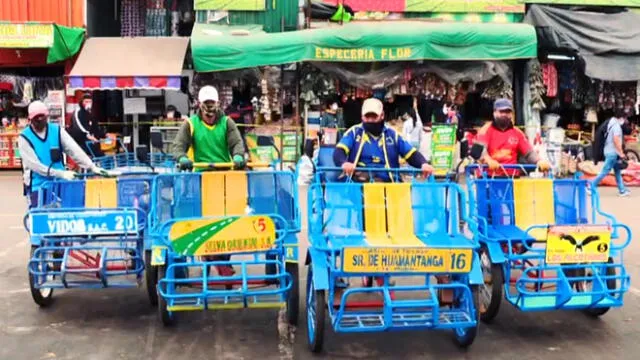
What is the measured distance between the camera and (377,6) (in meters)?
17.1

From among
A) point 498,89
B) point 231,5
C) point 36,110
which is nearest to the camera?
point 36,110

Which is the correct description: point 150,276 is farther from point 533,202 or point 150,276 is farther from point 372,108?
point 533,202

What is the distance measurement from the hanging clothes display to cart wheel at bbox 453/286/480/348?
15.8m

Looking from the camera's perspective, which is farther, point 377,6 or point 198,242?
point 377,6

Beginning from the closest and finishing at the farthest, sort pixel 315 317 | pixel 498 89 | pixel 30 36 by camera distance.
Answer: pixel 315 317 < pixel 498 89 < pixel 30 36

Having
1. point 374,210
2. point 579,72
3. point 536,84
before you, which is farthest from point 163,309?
point 579,72

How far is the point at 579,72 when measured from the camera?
1648 cm

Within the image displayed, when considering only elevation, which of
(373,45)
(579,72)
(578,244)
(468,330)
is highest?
(373,45)

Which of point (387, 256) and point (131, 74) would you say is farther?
point (131, 74)

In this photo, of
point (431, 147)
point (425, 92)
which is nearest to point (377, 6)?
point (425, 92)

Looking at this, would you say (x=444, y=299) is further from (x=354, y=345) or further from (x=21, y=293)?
(x=21, y=293)

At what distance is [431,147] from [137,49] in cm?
748

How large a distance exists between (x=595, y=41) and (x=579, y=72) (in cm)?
92

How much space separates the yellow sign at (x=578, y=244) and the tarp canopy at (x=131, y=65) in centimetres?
1153
